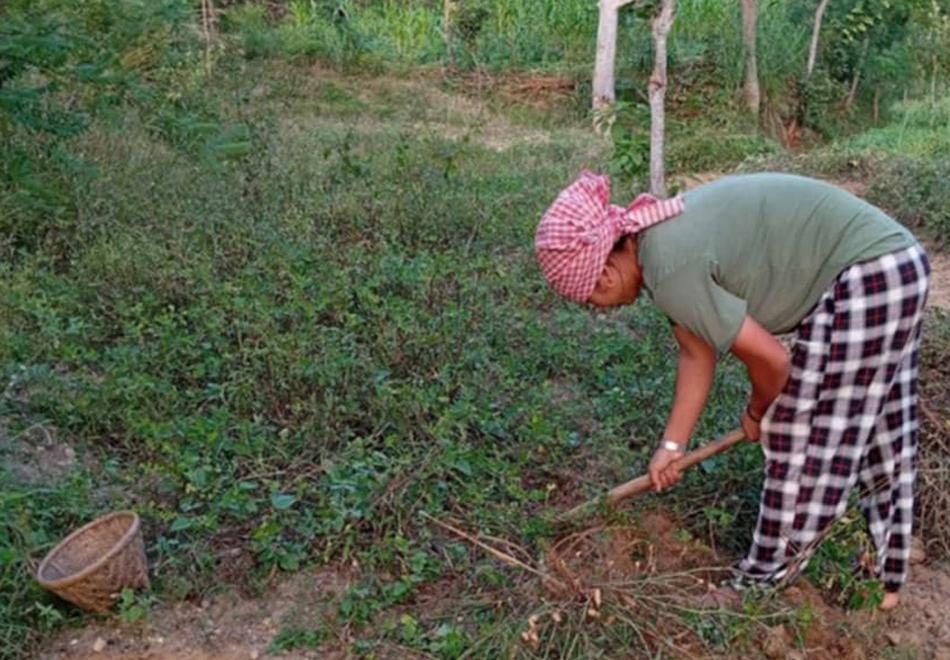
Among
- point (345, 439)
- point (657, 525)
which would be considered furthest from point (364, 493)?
point (657, 525)

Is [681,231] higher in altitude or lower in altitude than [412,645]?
higher

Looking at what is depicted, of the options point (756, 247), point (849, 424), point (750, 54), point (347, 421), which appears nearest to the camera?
point (756, 247)

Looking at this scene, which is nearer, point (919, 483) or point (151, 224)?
point (919, 483)

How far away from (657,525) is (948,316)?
1.82 metres

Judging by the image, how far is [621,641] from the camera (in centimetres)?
267

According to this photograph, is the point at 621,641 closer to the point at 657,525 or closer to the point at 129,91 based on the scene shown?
the point at 657,525

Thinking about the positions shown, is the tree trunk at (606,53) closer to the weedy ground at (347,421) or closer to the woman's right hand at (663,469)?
the weedy ground at (347,421)

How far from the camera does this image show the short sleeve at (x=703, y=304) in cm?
240

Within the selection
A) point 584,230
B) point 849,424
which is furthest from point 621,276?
point 849,424

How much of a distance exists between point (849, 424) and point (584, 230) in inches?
31.3

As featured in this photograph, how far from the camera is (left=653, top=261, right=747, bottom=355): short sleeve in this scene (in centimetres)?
240

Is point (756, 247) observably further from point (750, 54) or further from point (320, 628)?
point (750, 54)

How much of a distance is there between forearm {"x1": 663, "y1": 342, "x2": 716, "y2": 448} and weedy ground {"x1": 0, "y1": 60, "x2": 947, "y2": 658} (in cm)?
38

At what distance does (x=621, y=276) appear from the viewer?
8.32ft
